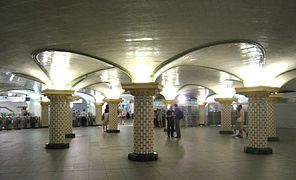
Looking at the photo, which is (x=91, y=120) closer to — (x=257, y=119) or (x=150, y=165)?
(x=257, y=119)

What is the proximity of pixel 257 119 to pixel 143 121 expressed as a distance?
440cm

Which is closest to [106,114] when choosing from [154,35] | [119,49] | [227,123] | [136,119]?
[227,123]

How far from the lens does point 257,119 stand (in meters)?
11.6

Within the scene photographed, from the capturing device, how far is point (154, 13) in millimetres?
6285

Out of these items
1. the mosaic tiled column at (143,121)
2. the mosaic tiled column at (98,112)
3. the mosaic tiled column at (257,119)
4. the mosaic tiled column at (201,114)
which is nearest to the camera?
the mosaic tiled column at (143,121)

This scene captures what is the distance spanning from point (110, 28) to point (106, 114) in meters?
15.1

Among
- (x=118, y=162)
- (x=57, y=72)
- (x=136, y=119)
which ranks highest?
(x=57, y=72)

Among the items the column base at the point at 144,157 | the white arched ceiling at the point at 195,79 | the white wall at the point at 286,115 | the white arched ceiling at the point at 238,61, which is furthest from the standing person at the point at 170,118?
the white wall at the point at 286,115

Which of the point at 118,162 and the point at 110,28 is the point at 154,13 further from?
the point at 118,162

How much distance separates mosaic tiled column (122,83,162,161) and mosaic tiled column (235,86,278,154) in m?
3.80

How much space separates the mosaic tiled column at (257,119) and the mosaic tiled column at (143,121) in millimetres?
3798

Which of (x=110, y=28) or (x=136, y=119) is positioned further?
(x=136, y=119)

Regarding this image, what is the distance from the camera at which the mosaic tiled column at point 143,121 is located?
10.0m

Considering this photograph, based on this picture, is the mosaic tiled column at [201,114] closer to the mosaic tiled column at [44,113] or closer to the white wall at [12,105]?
the mosaic tiled column at [44,113]
